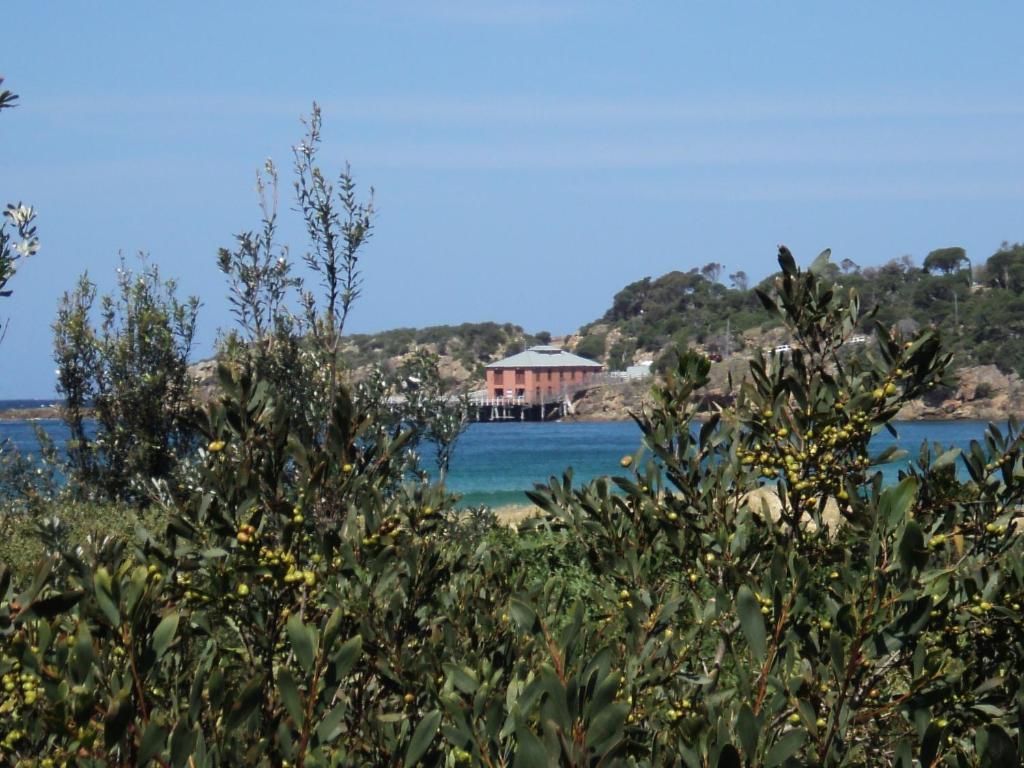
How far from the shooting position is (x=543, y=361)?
108m

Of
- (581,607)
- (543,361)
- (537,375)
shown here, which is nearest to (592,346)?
(537,375)

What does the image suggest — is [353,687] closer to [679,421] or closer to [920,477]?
[679,421]

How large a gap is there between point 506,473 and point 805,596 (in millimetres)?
53252

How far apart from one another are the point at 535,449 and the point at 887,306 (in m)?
31.6

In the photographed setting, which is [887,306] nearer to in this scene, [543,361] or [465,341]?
[543,361]

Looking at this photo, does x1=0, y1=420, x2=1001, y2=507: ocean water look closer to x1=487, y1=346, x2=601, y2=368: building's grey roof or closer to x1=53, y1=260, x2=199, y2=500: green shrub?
x1=487, y1=346, x2=601, y2=368: building's grey roof

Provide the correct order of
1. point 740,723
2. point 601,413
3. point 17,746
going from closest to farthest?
point 740,723
point 17,746
point 601,413

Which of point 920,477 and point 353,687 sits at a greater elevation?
point 920,477

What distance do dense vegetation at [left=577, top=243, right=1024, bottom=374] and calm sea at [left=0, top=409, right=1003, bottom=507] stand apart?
5.69 metres

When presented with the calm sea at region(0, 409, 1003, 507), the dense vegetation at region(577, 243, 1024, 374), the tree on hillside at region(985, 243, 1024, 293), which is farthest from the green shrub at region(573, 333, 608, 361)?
the tree on hillside at region(985, 243, 1024, 293)

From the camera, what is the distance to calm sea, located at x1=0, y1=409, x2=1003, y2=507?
150 feet

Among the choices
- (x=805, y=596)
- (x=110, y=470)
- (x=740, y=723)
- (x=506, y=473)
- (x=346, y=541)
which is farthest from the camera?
(x=506, y=473)

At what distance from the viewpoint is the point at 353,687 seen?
3.49m

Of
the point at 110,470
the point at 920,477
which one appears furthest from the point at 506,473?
the point at 920,477
